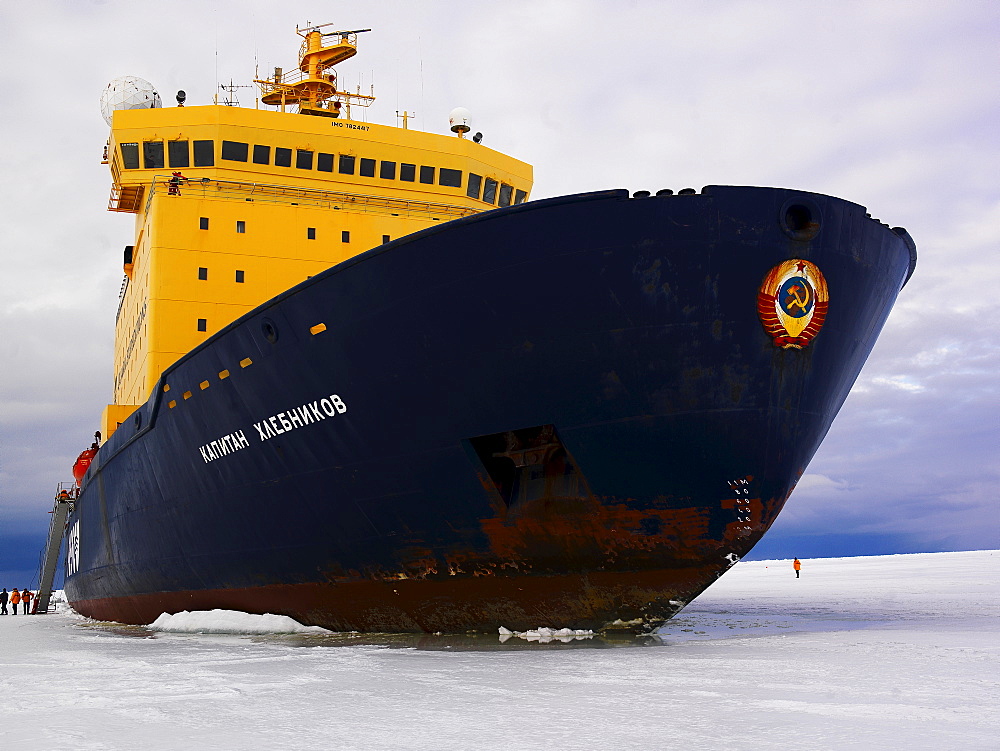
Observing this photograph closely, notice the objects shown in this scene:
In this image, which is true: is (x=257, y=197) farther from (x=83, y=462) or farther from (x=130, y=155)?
(x=83, y=462)

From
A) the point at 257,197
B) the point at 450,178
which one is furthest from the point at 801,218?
the point at 257,197

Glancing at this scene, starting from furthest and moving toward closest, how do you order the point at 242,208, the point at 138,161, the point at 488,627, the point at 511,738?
the point at 138,161, the point at 242,208, the point at 488,627, the point at 511,738

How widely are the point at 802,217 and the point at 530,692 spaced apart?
466 cm

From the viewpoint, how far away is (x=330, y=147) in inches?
550

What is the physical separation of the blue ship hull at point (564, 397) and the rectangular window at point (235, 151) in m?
5.88

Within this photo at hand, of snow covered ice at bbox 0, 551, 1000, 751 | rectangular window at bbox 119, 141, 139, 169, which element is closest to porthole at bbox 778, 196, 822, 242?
snow covered ice at bbox 0, 551, 1000, 751

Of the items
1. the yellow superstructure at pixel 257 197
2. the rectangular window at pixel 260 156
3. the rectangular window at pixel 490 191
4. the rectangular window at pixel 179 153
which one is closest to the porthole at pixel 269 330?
the yellow superstructure at pixel 257 197

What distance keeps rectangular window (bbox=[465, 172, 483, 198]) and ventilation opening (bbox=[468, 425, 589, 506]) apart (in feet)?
25.9

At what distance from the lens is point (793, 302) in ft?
24.4

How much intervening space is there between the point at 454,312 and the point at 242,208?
7.11 metres

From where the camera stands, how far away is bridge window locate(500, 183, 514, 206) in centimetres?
1530

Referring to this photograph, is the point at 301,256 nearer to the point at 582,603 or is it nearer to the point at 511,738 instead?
the point at 582,603

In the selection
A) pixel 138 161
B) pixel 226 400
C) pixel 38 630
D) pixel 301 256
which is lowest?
pixel 38 630

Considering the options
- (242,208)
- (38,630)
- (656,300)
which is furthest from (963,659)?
(38,630)
